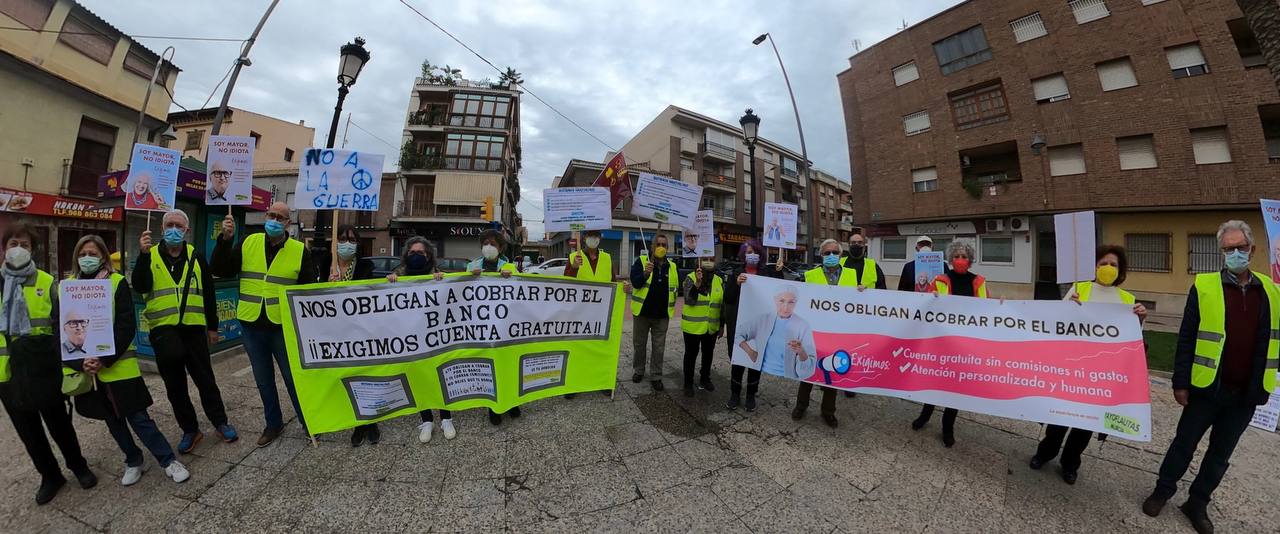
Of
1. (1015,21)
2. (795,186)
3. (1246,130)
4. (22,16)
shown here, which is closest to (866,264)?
(1246,130)

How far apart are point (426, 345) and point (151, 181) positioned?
142 inches

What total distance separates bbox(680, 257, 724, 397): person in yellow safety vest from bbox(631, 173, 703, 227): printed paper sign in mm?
813

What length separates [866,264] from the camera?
A: 439 centimetres

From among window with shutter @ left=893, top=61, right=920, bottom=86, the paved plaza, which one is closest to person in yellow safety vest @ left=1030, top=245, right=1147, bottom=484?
the paved plaza

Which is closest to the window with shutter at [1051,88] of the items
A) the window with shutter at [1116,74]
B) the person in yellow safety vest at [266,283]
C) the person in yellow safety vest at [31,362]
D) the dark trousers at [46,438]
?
the window with shutter at [1116,74]

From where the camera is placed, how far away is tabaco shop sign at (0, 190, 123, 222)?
33.4ft

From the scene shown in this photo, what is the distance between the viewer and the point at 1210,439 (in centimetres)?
242

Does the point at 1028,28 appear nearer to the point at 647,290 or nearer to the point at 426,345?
the point at 647,290

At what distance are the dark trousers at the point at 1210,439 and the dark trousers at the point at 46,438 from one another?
22.4 ft

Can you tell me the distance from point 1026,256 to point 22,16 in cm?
3135

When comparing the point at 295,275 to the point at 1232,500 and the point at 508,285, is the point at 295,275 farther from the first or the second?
the point at 1232,500

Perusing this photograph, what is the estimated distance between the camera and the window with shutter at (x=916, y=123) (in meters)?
17.3

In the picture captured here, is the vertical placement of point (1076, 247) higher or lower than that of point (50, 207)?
lower

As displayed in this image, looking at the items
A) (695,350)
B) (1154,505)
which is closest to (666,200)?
(695,350)
